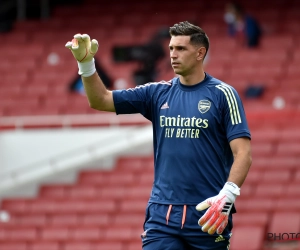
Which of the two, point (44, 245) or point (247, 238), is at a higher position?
point (247, 238)

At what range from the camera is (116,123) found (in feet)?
44.4

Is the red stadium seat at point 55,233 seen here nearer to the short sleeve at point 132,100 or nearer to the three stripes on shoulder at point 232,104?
the short sleeve at point 132,100

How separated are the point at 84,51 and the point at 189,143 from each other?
783 millimetres

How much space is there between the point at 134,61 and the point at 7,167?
3.19 m

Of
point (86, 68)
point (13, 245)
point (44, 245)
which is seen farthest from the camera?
point (13, 245)

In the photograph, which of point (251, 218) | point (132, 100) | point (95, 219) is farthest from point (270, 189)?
point (132, 100)

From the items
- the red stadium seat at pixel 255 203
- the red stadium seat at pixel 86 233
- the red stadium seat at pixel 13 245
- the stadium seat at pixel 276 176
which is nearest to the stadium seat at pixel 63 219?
the red stadium seat at pixel 86 233

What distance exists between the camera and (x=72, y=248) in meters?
10.1

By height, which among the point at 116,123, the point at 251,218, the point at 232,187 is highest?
the point at 232,187

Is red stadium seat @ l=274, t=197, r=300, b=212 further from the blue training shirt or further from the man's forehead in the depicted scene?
the man's forehead

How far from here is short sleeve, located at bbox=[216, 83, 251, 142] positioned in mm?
4934

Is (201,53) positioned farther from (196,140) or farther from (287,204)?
(287,204)

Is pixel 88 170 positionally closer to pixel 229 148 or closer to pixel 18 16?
pixel 18 16

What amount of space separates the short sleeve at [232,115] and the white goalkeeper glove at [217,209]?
0.33 metres
